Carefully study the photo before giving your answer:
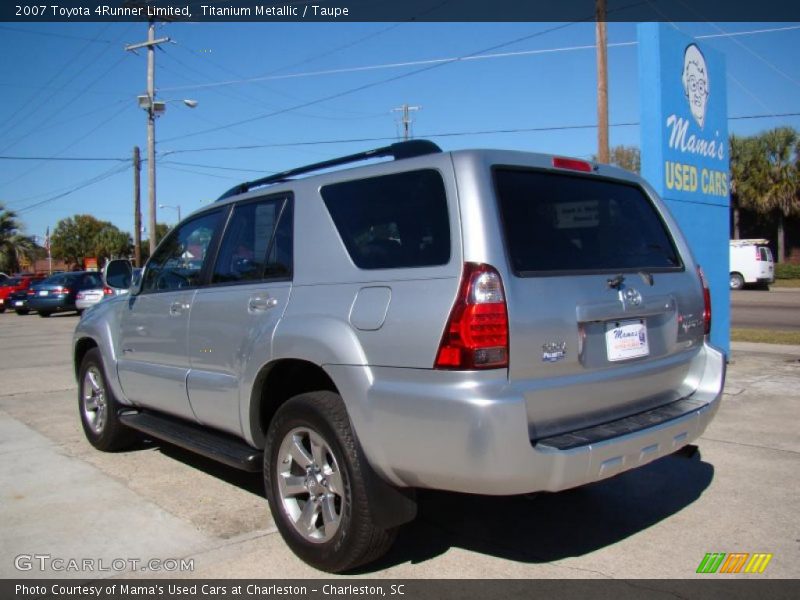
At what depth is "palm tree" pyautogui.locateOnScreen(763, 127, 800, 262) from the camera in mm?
38688

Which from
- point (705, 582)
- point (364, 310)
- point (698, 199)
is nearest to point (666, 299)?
point (705, 582)

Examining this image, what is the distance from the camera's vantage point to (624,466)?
3.13 m

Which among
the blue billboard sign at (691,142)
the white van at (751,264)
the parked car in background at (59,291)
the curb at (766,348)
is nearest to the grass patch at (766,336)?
the curb at (766,348)

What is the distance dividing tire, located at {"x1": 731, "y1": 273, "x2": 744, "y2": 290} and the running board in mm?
30926

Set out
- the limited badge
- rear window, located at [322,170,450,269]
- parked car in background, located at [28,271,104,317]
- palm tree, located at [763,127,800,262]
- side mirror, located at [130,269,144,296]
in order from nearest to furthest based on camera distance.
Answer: the limited badge → rear window, located at [322,170,450,269] → side mirror, located at [130,269,144,296] → parked car in background, located at [28,271,104,317] → palm tree, located at [763,127,800,262]

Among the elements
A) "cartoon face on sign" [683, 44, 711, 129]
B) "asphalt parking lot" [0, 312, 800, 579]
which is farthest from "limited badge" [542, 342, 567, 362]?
"cartoon face on sign" [683, 44, 711, 129]

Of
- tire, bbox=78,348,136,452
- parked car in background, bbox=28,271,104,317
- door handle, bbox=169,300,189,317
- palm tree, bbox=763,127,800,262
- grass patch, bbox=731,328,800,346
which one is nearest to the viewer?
door handle, bbox=169,300,189,317

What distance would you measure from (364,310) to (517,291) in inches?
28.1

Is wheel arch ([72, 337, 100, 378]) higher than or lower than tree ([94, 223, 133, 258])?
lower

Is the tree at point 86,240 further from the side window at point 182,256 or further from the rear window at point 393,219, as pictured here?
the rear window at point 393,219

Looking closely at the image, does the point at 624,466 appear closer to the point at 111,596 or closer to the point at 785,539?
the point at 785,539

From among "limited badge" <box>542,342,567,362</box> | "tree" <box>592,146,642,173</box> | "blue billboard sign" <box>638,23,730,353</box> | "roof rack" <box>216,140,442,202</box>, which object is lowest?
"limited badge" <box>542,342,567,362</box>

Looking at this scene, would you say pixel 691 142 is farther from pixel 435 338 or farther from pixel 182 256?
pixel 435 338

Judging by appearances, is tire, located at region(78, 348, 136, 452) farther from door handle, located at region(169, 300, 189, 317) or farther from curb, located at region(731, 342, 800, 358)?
curb, located at region(731, 342, 800, 358)
